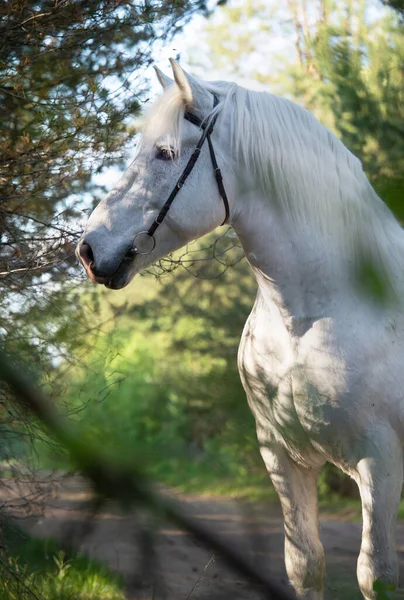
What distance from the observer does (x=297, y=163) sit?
7.07 feet

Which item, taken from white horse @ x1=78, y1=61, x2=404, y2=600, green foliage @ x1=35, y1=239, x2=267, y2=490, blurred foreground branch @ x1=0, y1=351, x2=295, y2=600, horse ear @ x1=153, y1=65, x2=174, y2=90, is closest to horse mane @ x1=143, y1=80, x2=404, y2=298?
white horse @ x1=78, y1=61, x2=404, y2=600

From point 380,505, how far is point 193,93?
1.31 m

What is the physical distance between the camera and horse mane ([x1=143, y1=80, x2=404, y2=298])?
2.15 metres

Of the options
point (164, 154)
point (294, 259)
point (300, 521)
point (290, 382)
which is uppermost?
point (164, 154)

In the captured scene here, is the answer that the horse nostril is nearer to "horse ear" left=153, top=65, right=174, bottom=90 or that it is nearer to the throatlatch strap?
the throatlatch strap

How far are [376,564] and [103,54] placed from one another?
8.07 ft

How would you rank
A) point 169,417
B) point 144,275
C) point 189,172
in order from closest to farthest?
point 169,417 < point 189,172 < point 144,275

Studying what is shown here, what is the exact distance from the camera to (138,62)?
3.50 meters

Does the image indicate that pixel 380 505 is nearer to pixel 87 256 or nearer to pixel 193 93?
pixel 87 256

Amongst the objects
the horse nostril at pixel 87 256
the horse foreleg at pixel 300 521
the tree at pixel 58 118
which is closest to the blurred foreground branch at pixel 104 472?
the horse nostril at pixel 87 256

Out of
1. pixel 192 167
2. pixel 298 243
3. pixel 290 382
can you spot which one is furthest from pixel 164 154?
pixel 290 382

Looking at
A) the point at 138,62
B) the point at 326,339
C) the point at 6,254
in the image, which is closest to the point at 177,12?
the point at 138,62

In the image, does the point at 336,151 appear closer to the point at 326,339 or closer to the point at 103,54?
the point at 326,339

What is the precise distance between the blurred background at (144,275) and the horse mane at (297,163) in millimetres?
127
